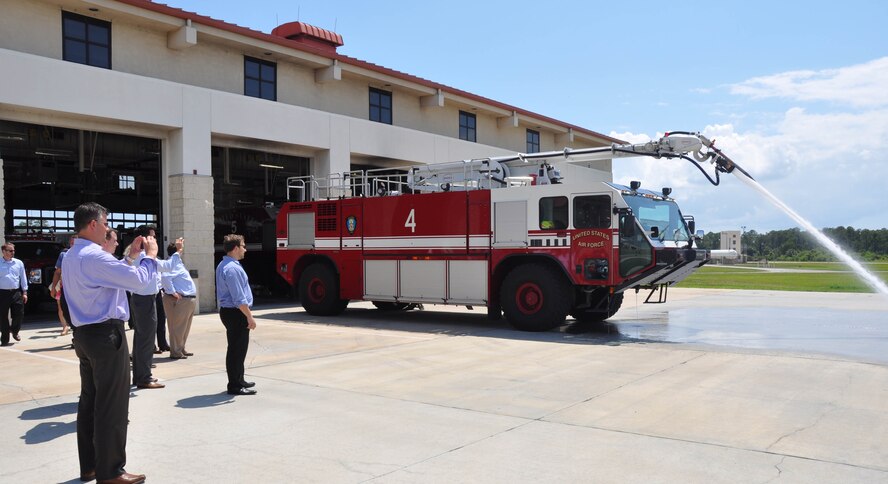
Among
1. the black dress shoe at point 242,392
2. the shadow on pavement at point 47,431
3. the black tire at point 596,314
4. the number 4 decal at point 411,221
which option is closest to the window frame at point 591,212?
the black tire at point 596,314

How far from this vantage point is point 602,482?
4.61 meters

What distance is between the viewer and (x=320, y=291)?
16.7 meters

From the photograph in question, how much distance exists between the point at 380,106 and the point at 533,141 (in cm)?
1048

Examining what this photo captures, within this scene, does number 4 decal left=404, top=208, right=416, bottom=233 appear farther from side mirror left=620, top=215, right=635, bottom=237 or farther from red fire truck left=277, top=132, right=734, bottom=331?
side mirror left=620, top=215, right=635, bottom=237

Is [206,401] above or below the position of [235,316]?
below

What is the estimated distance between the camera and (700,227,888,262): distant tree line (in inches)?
556

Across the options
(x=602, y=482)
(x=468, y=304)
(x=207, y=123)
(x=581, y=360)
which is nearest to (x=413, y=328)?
(x=468, y=304)

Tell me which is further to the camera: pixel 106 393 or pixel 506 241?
pixel 506 241

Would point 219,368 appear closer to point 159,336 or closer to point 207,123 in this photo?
point 159,336

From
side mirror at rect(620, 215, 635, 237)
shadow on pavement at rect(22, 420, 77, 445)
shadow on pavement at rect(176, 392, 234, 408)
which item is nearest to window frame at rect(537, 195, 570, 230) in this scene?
side mirror at rect(620, 215, 635, 237)

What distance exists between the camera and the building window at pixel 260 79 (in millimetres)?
20234

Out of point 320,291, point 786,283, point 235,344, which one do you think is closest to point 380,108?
point 320,291

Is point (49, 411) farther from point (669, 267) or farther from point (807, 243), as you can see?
point (807, 243)

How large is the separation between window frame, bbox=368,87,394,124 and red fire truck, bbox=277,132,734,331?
771 centimetres
